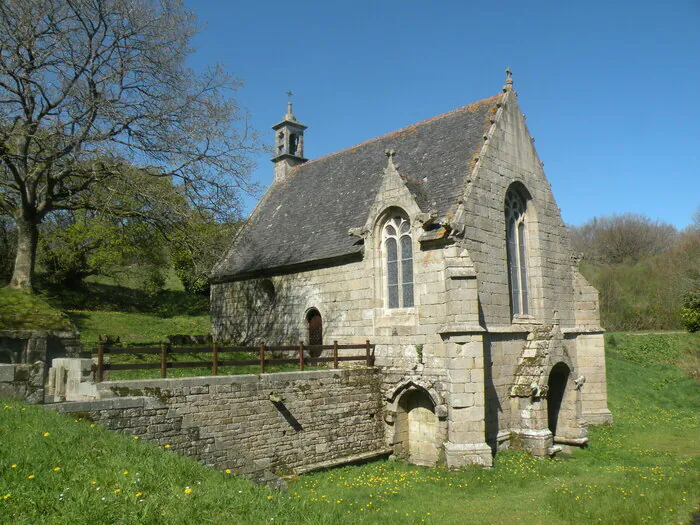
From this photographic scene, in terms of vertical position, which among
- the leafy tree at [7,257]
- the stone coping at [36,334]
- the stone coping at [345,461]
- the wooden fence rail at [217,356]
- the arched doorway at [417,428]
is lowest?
the stone coping at [345,461]

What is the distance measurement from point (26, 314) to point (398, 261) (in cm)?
954

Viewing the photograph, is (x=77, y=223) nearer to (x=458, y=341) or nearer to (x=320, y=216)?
(x=320, y=216)

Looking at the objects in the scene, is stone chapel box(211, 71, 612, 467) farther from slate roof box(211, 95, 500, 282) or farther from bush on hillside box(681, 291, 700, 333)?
bush on hillside box(681, 291, 700, 333)

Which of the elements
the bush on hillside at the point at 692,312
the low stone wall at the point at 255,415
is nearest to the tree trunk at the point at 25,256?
the low stone wall at the point at 255,415

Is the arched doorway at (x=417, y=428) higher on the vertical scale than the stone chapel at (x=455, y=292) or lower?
lower

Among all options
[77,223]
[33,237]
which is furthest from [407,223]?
[77,223]

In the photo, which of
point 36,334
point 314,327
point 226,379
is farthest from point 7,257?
point 226,379

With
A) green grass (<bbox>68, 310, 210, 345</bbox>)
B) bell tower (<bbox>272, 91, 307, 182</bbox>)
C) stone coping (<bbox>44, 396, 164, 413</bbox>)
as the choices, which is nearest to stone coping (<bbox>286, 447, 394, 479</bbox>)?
stone coping (<bbox>44, 396, 164, 413</bbox>)

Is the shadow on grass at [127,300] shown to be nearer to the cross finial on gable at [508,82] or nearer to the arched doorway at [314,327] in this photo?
the arched doorway at [314,327]

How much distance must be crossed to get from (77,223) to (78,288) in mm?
6365

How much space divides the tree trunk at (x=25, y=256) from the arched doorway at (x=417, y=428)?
35.9 feet

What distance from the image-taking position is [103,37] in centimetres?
1545

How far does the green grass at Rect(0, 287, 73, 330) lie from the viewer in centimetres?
1284

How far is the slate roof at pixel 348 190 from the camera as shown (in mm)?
16391
